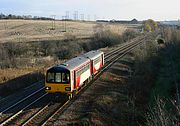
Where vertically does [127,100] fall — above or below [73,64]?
below

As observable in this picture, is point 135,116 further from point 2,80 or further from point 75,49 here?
point 75,49

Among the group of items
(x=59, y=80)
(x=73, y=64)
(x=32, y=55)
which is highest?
(x=73, y=64)

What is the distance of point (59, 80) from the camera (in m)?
19.8

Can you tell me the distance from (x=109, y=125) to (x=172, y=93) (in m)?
10.3

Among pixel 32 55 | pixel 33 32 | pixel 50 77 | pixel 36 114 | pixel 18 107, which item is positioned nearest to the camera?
pixel 36 114

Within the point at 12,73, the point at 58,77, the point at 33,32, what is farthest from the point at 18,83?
the point at 33,32

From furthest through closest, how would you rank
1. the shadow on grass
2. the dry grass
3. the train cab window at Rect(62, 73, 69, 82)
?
the dry grass
the shadow on grass
the train cab window at Rect(62, 73, 69, 82)

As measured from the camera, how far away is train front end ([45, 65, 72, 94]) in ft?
64.5

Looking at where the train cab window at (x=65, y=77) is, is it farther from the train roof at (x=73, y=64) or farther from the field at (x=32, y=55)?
the field at (x=32, y=55)

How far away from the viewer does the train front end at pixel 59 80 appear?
1966 cm

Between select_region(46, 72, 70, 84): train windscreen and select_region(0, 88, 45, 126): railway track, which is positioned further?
select_region(46, 72, 70, 84): train windscreen

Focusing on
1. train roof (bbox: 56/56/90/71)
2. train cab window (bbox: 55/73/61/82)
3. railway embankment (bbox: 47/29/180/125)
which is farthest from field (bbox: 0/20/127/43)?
train cab window (bbox: 55/73/61/82)

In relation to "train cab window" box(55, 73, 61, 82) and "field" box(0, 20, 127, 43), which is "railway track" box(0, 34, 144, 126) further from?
"field" box(0, 20, 127, 43)

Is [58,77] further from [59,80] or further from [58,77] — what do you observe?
[59,80]
